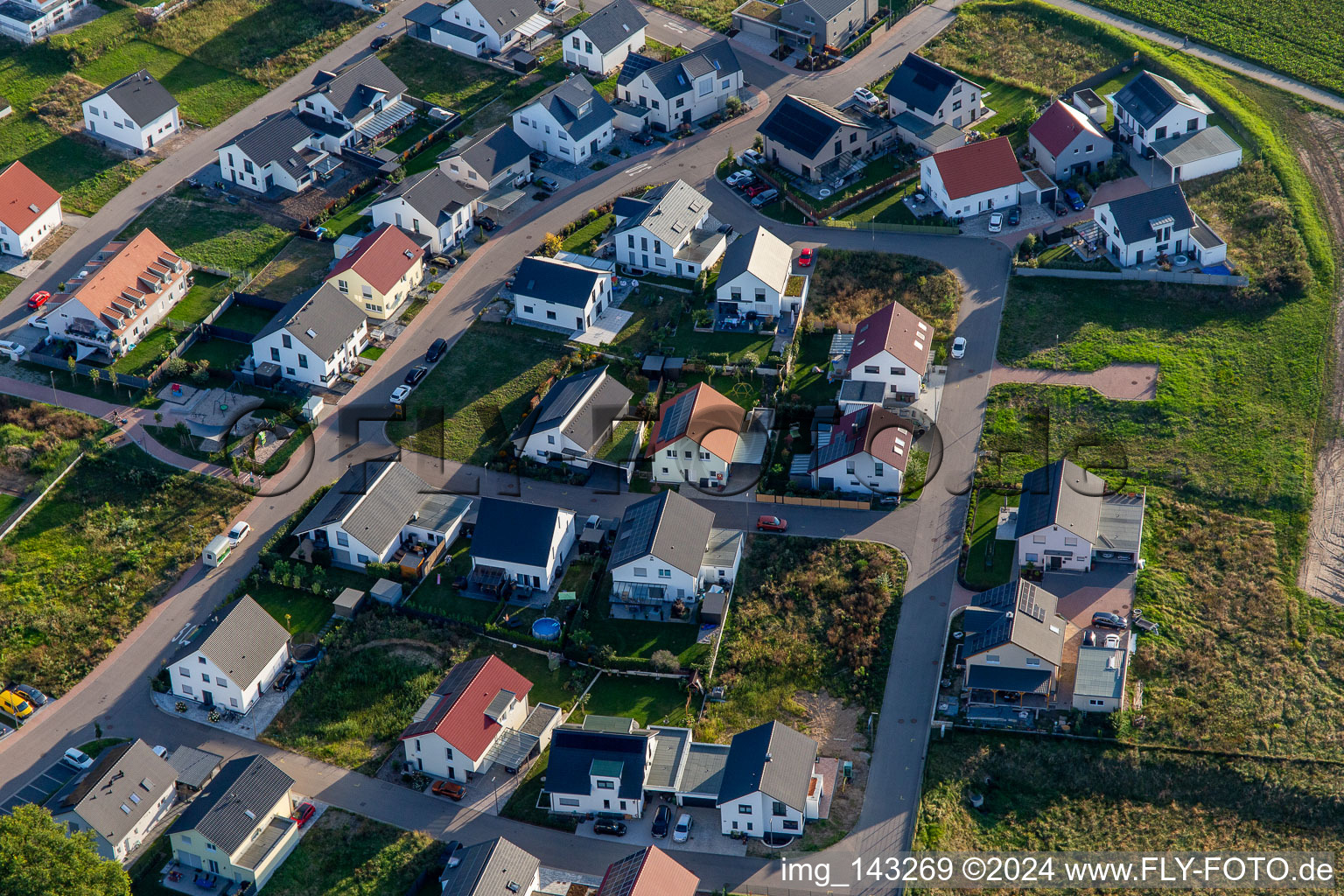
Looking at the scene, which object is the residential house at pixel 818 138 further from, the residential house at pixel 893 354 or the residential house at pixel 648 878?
the residential house at pixel 648 878

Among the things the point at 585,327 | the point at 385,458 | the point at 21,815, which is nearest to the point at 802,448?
the point at 585,327

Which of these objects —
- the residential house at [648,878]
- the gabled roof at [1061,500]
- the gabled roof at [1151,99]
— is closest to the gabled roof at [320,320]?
the residential house at [648,878]

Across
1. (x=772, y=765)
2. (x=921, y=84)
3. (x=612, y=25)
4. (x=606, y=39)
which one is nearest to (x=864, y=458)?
(x=772, y=765)

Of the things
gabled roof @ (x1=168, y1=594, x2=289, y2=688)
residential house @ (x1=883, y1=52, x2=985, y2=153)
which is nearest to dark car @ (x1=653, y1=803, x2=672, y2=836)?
gabled roof @ (x1=168, y1=594, x2=289, y2=688)

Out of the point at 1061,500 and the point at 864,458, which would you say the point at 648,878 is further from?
the point at 1061,500

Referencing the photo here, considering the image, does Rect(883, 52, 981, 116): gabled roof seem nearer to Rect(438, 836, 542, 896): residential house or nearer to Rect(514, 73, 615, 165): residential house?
Rect(514, 73, 615, 165): residential house

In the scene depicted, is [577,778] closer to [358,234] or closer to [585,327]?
[585,327]

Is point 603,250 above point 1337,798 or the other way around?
above
